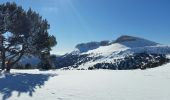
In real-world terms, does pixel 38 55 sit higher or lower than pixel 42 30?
lower

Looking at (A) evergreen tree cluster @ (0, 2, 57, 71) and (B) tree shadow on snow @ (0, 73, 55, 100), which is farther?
(A) evergreen tree cluster @ (0, 2, 57, 71)

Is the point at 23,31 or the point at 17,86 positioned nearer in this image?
the point at 17,86

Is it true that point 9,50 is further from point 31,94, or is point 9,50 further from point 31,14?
point 31,94

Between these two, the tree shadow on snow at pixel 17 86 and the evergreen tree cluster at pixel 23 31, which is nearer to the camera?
the tree shadow on snow at pixel 17 86

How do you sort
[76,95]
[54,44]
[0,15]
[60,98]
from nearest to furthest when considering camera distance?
[60,98]
[76,95]
[0,15]
[54,44]

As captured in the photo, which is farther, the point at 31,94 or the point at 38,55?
the point at 38,55

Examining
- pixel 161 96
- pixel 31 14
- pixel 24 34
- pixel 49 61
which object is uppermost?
pixel 31 14

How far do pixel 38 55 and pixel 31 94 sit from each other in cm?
3102

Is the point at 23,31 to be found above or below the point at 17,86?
above

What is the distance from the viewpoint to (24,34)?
42969 mm

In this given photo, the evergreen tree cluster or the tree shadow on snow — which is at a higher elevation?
the evergreen tree cluster

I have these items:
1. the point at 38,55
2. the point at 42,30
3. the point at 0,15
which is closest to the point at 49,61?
the point at 38,55

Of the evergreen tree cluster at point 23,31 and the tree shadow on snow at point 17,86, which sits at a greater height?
the evergreen tree cluster at point 23,31

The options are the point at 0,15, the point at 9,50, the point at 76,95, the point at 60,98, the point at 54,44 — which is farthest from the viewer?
the point at 54,44
